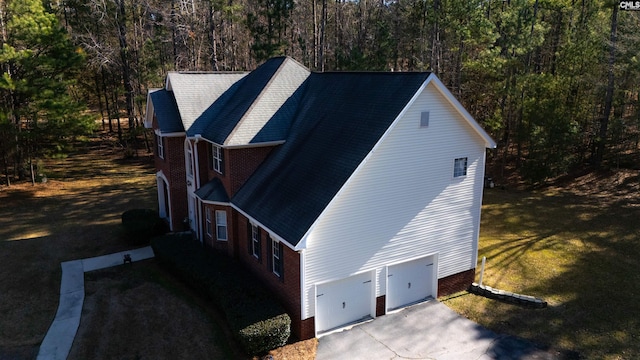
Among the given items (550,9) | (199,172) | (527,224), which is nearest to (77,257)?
(199,172)

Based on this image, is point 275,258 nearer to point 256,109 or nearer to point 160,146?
point 256,109

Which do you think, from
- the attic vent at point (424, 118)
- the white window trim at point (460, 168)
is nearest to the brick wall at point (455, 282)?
the white window trim at point (460, 168)

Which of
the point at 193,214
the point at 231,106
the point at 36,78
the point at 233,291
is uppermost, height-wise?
the point at 36,78

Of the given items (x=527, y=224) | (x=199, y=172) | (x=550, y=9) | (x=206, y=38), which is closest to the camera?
(x=199, y=172)

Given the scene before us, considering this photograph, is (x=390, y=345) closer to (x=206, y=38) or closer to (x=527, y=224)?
(x=527, y=224)

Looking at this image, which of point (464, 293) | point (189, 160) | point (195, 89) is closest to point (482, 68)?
point (464, 293)

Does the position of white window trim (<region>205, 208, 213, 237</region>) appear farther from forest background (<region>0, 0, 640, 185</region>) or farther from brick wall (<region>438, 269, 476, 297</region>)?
forest background (<region>0, 0, 640, 185</region>)
